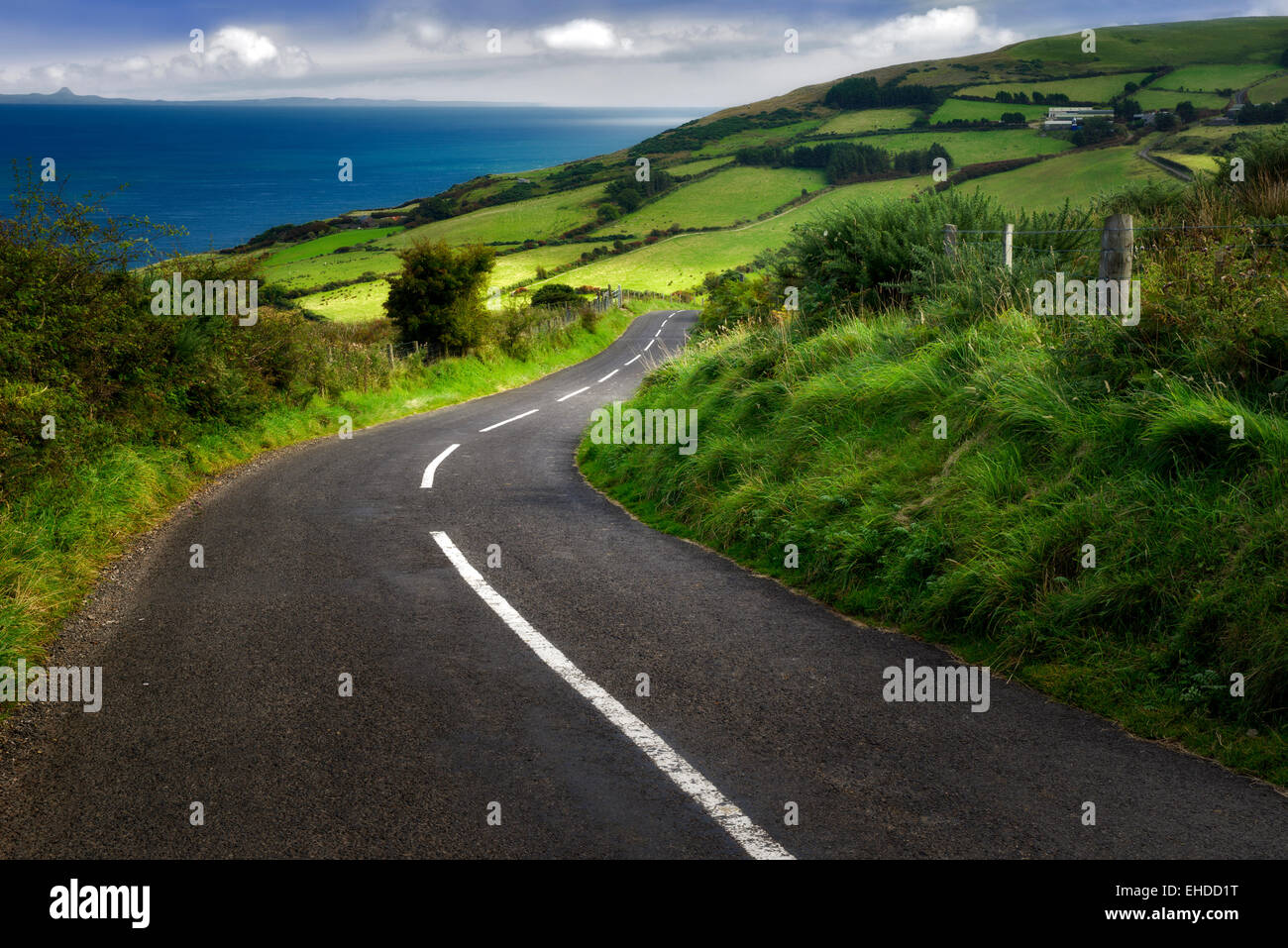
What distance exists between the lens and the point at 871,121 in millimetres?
128750

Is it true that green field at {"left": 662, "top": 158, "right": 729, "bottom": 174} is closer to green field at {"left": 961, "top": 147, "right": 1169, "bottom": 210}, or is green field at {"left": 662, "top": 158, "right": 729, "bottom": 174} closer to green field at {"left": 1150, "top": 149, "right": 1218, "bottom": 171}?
green field at {"left": 961, "top": 147, "right": 1169, "bottom": 210}

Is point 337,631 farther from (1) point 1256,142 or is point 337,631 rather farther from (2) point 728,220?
(2) point 728,220

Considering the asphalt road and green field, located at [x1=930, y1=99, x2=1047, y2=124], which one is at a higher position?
green field, located at [x1=930, y1=99, x2=1047, y2=124]

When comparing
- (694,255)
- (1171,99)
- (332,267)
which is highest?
(1171,99)

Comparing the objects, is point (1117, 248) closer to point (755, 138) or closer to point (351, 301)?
point (351, 301)

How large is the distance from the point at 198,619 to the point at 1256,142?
50.2ft

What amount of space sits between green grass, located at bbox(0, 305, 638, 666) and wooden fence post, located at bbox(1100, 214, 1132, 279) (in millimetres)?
9008

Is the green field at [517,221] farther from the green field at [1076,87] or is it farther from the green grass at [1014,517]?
the green grass at [1014,517]

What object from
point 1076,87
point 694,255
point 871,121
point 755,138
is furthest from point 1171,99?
point 755,138

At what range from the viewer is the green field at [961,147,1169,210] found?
171ft

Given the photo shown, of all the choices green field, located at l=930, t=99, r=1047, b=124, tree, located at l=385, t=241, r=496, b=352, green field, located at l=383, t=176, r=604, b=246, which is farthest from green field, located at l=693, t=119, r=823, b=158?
tree, located at l=385, t=241, r=496, b=352

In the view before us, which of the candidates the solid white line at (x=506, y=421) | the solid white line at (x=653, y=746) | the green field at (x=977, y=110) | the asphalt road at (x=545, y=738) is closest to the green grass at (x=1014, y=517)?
the asphalt road at (x=545, y=738)

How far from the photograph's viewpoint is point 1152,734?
4.81 metres

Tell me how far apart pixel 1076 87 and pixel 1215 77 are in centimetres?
2139
